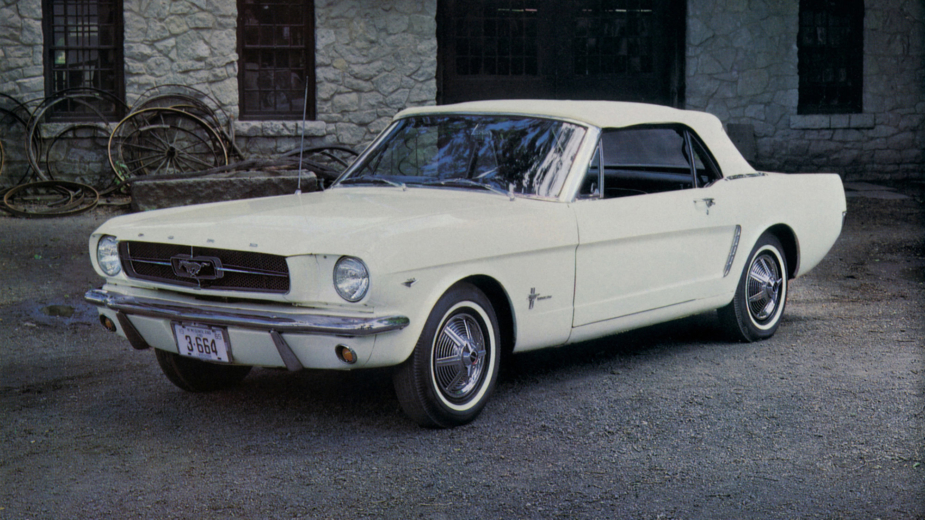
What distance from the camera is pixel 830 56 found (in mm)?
15086

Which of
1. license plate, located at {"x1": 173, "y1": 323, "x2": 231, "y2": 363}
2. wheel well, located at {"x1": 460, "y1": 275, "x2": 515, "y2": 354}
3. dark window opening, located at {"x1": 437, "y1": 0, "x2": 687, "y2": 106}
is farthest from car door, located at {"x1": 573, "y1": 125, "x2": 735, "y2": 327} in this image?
dark window opening, located at {"x1": 437, "y1": 0, "x2": 687, "y2": 106}

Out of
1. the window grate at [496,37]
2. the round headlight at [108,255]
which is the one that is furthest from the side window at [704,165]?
the window grate at [496,37]

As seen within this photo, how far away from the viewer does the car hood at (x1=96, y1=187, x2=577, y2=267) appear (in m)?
4.03

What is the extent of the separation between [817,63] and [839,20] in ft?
2.34

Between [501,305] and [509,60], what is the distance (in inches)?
400

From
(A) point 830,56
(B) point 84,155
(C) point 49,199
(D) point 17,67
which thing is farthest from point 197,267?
(A) point 830,56

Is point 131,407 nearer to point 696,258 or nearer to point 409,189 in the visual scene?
point 409,189

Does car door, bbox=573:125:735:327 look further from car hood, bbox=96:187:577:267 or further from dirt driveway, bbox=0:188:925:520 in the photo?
dirt driveway, bbox=0:188:925:520

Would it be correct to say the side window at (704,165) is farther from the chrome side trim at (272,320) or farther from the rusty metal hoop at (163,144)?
the rusty metal hoop at (163,144)

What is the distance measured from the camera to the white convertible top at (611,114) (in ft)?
17.3

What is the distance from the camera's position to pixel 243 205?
4.93 meters

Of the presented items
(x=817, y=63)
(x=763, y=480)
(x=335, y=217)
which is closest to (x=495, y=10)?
(x=817, y=63)

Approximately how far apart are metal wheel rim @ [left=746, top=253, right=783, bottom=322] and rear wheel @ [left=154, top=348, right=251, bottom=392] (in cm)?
306

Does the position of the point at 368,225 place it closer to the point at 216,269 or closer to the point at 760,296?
the point at 216,269
